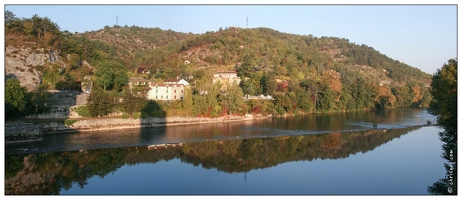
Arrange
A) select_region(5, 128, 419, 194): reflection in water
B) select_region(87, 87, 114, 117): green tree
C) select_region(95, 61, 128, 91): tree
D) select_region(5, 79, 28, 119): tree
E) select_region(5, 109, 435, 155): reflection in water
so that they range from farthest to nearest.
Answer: select_region(95, 61, 128, 91): tree
select_region(87, 87, 114, 117): green tree
select_region(5, 79, 28, 119): tree
select_region(5, 109, 435, 155): reflection in water
select_region(5, 128, 419, 194): reflection in water

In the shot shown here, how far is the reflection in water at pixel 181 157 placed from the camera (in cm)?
1395

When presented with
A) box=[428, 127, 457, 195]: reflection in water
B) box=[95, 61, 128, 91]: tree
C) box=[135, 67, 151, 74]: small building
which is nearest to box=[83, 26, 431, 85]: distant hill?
box=[135, 67, 151, 74]: small building

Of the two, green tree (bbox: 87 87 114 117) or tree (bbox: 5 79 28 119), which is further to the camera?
green tree (bbox: 87 87 114 117)

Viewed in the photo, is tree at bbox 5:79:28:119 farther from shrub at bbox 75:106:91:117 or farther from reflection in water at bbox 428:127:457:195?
reflection in water at bbox 428:127:457:195

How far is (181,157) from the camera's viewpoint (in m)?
17.6

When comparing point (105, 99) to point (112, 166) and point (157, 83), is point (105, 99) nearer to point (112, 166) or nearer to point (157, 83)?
point (157, 83)

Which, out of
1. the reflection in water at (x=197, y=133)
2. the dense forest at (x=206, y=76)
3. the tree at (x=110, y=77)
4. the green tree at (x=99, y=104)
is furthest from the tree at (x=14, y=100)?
the tree at (x=110, y=77)

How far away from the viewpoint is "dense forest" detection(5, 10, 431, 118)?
92.0ft

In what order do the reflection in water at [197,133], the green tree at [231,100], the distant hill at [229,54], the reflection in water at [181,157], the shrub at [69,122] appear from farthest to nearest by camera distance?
the distant hill at [229,54]
the green tree at [231,100]
the shrub at [69,122]
the reflection in water at [197,133]
the reflection in water at [181,157]

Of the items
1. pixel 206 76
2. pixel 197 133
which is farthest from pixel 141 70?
pixel 197 133

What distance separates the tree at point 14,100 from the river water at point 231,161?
2214 millimetres

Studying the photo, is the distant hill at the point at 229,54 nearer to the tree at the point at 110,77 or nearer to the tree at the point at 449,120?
the tree at the point at 110,77

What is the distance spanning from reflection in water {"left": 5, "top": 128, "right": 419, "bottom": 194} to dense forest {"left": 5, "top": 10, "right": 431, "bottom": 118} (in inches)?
250

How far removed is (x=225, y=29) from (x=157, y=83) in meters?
32.3
